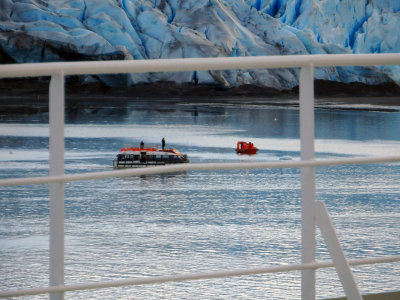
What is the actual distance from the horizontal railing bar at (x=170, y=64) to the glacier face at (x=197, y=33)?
88.4ft

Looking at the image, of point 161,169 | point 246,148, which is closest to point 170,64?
point 161,169

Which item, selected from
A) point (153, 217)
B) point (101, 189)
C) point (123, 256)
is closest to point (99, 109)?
point (101, 189)

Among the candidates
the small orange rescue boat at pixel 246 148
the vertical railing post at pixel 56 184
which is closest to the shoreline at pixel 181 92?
the small orange rescue boat at pixel 246 148

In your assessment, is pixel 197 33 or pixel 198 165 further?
pixel 197 33

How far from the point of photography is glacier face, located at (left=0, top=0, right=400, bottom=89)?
2861cm

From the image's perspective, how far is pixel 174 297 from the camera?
61.3 ft

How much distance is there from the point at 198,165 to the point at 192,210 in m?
23.7

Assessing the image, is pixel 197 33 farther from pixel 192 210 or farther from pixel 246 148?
pixel 192 210

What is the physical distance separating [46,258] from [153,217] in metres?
5.54

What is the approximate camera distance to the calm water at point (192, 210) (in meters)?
18.5

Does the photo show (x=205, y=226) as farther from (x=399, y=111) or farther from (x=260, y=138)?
(x=399, y=111)

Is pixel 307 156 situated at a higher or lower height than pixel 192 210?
higher

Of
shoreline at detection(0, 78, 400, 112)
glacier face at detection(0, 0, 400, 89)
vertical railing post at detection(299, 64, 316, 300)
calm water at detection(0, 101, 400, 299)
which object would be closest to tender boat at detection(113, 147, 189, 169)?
calm water at detection(0, 101, 400, 299)

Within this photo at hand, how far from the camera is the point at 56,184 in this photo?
589 mm
